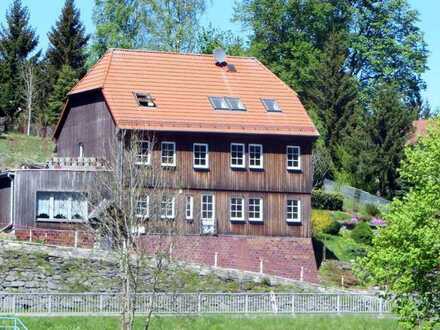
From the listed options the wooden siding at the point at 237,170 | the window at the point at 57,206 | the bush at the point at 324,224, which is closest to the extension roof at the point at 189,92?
the wooden siding at the point at 237,170

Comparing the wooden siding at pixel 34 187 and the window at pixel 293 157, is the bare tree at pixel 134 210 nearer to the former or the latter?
the wooden siding at pixel 34 187

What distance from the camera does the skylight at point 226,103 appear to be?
186 feet

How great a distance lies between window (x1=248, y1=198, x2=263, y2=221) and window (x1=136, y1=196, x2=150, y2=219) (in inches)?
354

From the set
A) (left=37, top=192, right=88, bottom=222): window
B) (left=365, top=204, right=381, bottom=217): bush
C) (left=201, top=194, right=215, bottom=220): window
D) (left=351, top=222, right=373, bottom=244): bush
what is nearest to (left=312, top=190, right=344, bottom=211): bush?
(left=365, top=204, right=381, bottom=217): bush

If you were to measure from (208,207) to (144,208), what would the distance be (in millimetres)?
8497

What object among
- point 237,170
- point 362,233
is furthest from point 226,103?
point 362,233

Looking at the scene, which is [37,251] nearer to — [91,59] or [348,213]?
[348,213]

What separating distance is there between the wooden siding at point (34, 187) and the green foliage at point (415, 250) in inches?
655

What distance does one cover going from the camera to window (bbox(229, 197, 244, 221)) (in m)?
55.8

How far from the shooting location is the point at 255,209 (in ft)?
185

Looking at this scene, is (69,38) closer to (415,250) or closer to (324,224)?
(324,224)

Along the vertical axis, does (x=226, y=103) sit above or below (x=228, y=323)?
above

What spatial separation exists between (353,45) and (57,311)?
45.6 m

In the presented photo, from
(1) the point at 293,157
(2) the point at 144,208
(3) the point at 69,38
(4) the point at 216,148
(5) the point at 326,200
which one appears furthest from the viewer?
(3) the point at 69,38
